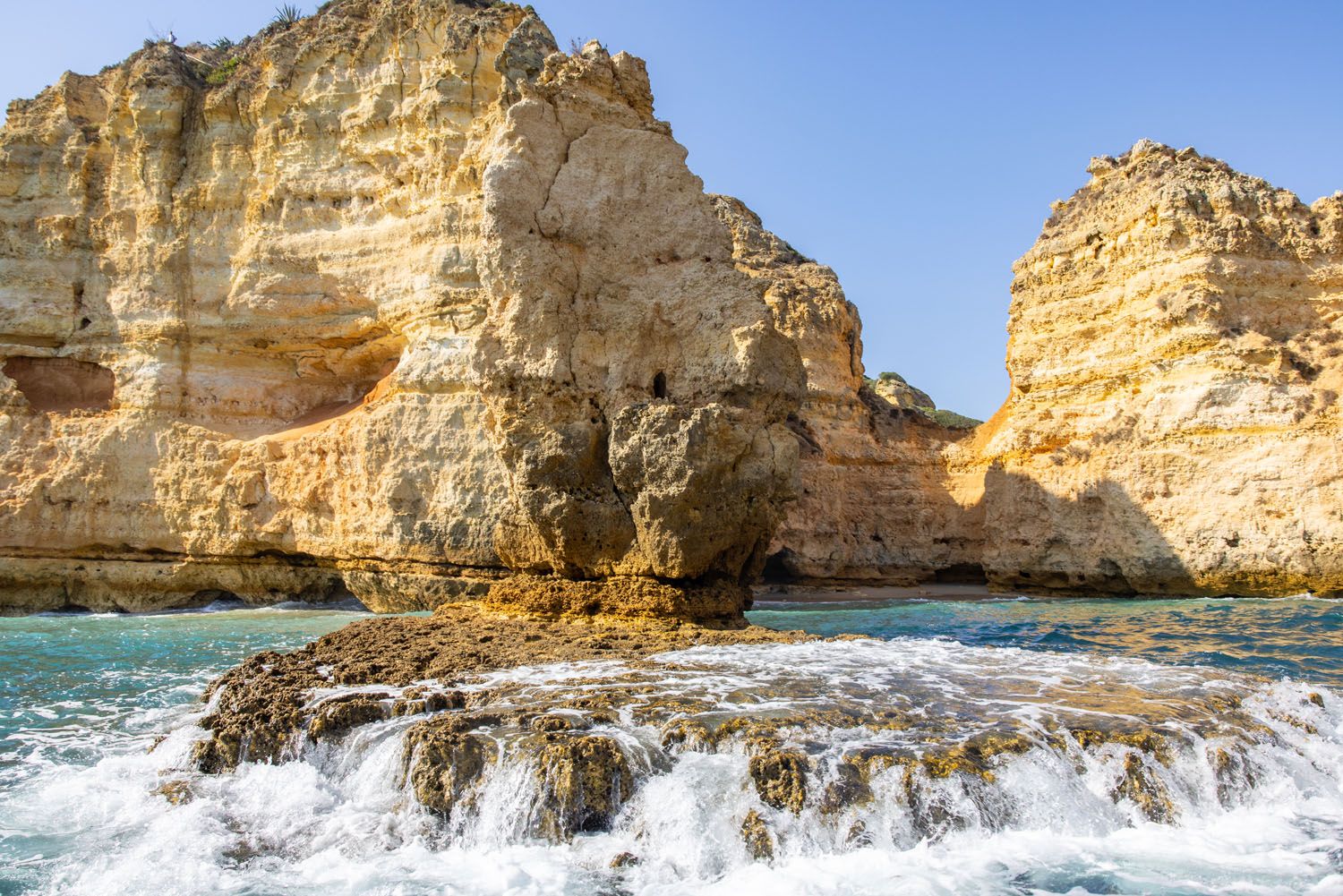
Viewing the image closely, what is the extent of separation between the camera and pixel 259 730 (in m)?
5.80

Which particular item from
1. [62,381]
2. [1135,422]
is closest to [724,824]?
[1135,422]

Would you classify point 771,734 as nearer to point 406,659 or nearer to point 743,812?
point 743,812

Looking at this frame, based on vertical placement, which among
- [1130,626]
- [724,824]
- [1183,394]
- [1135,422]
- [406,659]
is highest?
[1183,394]

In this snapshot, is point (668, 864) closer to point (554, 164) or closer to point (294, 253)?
point (554, 164)

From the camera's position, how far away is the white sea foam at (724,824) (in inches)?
170

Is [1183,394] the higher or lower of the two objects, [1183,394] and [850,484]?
the higher

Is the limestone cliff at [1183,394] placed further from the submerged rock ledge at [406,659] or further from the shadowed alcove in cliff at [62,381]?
the shadowed alcove in cliff at [62,381]

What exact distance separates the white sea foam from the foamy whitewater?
0.05 ft

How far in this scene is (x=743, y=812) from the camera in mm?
4660

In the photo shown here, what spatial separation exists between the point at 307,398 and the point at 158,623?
5.46m

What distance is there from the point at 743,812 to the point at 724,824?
12 centimetres

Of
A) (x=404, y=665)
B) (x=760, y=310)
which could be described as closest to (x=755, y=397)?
(x=760, y=310)

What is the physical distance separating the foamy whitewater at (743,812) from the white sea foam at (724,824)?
0.05 ft

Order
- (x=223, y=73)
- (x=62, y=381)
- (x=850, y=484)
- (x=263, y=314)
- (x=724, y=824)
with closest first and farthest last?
(x=724, y=824)
(x=263, y=314)
(x=62, y=381)
(x=223, y=73)
(x=850, y=484)
